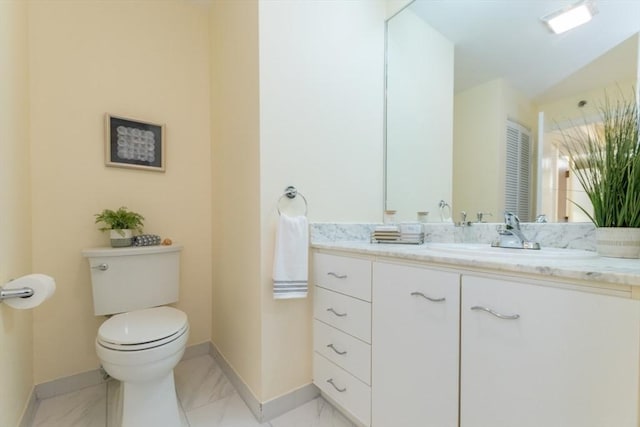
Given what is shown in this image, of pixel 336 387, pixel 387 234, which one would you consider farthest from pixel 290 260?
pixel 336 387

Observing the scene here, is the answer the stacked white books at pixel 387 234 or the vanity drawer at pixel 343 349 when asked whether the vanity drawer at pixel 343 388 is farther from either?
the stacked white books at pixel 387 234

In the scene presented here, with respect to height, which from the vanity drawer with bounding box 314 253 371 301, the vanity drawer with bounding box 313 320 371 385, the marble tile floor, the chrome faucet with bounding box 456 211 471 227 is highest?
the chrome faucet with bounding box 456 211 471 227

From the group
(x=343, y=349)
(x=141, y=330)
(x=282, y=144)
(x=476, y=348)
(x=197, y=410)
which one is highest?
(x=282, y=144)

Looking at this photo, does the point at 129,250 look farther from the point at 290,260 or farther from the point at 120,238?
the point at 290,260

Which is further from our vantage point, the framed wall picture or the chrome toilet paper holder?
the framed wall picture

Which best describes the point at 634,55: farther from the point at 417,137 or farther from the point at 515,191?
the point at 417,137

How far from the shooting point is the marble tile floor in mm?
1265

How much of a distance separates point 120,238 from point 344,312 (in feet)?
4.09

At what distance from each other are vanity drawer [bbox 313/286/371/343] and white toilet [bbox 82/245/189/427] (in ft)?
2.06

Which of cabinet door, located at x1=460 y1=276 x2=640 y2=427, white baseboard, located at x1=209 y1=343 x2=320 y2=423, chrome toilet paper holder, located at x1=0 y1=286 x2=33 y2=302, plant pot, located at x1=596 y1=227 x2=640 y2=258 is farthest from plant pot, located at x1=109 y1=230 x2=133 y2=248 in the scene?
plant pot, located at x1=596 y1=227 x2=640 y2=258

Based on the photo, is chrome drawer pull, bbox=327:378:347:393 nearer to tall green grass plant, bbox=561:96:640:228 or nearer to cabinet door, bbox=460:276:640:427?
cabinet door, bbox=460:276:640:427

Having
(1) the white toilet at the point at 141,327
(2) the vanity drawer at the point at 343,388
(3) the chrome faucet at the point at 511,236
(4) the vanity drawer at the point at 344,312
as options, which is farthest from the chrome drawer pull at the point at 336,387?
(3) the chrome faucet at the point at 511,236

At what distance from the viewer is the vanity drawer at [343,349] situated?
44.8 inches

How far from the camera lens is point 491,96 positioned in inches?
53.6
